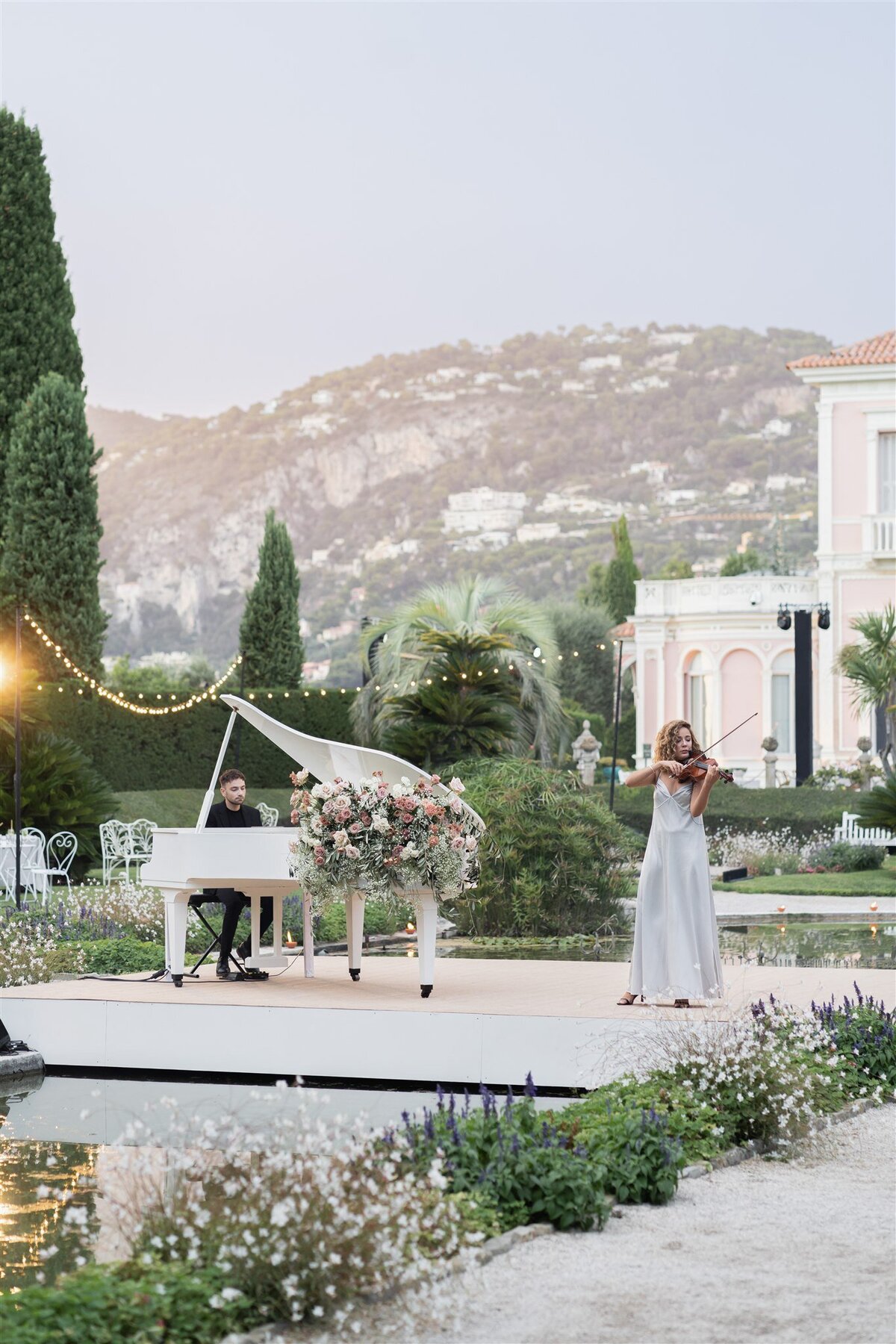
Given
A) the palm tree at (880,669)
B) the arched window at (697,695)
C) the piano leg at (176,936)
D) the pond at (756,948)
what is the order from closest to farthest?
the piano leg at (176,936)
the pond at (756,948)
the palm tree at (880,669)
the arched window at (697,695)

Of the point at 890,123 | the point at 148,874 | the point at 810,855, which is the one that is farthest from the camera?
the point at 890,123

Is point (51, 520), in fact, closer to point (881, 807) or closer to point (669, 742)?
point (881, 807)

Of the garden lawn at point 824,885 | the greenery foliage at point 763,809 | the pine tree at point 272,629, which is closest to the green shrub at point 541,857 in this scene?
the garden lawn at point 824,885

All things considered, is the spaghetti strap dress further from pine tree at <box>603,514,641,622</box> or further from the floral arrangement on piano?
pine tree at <box>603,514,641,622</box>

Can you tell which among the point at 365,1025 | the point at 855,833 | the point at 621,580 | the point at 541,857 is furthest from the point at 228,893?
the point at 621,580

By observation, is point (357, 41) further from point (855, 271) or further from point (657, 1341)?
point (657, 1341)

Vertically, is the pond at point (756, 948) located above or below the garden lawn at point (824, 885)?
below

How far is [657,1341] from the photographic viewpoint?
4.04 metres

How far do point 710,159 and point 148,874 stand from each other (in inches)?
3330

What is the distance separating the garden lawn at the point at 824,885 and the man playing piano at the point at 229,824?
9200mm

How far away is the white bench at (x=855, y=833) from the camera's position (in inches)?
859

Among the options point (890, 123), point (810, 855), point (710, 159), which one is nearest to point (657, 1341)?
point (810, 855)

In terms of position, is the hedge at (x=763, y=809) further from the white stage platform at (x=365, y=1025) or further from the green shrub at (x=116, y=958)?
the white stage platform at (x=365, y=1025)

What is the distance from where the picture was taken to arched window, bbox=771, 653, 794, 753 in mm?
39219
